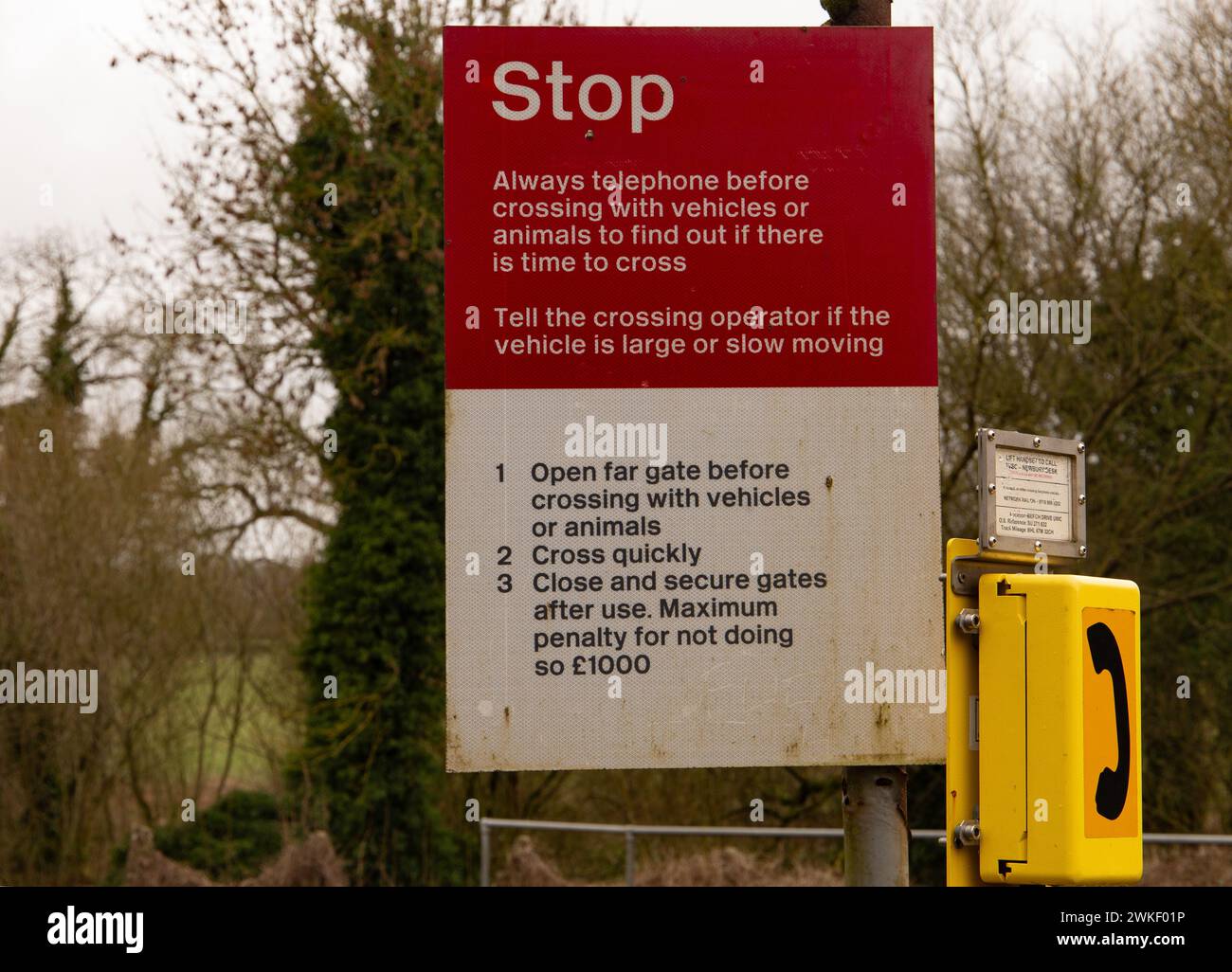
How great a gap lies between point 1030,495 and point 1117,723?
0.51 meters

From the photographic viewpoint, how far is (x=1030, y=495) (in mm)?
3428

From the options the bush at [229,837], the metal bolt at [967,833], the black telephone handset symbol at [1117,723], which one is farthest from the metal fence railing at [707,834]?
the metal bolt at [967,833]

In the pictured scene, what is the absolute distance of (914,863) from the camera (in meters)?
13.6

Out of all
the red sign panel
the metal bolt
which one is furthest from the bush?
Result: the metal bolt

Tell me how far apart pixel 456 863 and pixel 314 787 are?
1.42 m

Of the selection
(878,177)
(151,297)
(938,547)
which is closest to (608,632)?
(938,547)

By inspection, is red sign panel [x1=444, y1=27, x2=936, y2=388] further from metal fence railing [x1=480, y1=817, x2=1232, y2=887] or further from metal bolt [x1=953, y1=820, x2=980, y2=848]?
metal fence railing [x1=480, y1=817, x2=1232, y2=887]

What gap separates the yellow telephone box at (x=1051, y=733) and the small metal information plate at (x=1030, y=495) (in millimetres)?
98

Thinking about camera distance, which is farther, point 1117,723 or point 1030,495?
point 1030,495

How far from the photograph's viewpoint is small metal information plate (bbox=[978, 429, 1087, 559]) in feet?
10.9

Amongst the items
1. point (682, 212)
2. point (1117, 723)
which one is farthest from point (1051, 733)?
point (682, 212)

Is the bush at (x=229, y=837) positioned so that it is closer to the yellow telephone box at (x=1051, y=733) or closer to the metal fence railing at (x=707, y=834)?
the metal fence railing at (x=707, y=834)

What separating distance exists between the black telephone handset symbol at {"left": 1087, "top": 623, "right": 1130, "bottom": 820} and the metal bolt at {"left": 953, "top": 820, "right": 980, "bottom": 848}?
25 cm

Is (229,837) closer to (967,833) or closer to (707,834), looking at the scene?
(707,834)
